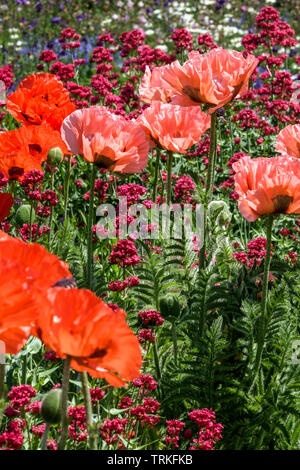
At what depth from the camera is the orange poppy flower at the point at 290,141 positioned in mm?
2062

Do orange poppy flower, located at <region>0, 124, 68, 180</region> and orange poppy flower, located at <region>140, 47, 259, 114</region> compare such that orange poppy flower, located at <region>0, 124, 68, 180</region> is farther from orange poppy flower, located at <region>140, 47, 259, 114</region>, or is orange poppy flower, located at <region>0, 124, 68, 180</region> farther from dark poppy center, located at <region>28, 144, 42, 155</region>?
orange poppy flower, located at <region>140, 47, 259, 114</region>

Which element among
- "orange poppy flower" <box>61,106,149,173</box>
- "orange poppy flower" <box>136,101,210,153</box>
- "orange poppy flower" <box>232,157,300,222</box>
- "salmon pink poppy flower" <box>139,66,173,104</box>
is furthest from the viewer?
"salmon pink poppy flower" <box>139,66,173,104</box>

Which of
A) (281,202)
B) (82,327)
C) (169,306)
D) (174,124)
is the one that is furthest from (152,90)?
(82,327)

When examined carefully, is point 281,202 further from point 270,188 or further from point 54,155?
point 54,155

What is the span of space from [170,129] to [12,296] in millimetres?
1297

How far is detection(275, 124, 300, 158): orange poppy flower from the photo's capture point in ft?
6.77

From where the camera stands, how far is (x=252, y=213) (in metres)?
1.67

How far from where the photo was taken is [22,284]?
1.04 metres

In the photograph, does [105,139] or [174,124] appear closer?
[105,139]

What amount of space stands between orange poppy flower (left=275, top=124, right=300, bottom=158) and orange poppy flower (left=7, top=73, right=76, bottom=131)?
2.53 ft

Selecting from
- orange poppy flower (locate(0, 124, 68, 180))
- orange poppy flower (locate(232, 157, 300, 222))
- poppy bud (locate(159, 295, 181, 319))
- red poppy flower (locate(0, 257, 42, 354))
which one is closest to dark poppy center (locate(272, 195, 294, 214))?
orange poppy flower (locate(232, 157, 300, 222))

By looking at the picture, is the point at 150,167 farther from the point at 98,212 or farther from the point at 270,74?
the point at 270,74

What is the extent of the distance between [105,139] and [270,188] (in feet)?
1.57
